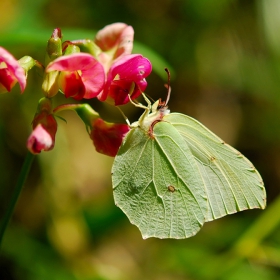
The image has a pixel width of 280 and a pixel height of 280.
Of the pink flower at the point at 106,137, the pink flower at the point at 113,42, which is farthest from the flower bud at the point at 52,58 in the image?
the pink flower at the point at 113,42

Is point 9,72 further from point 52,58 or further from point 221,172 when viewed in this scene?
point 221,172

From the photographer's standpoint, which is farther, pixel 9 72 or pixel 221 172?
pixel 221 172

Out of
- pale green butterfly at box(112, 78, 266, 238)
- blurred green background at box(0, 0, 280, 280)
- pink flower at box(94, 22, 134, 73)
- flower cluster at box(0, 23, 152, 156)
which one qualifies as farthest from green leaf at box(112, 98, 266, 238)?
blurred green background at box(0, 0, 280, 280)

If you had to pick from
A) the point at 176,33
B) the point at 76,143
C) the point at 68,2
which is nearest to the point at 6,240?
the point at 76,143

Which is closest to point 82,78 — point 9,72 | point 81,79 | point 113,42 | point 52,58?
point 81,79

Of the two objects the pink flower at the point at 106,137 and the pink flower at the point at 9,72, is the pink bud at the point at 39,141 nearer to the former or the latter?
the pink flower at the point at 9,72

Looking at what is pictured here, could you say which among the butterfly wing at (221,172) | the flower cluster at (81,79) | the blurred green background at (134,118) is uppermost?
the flower cluster at (81,79)
